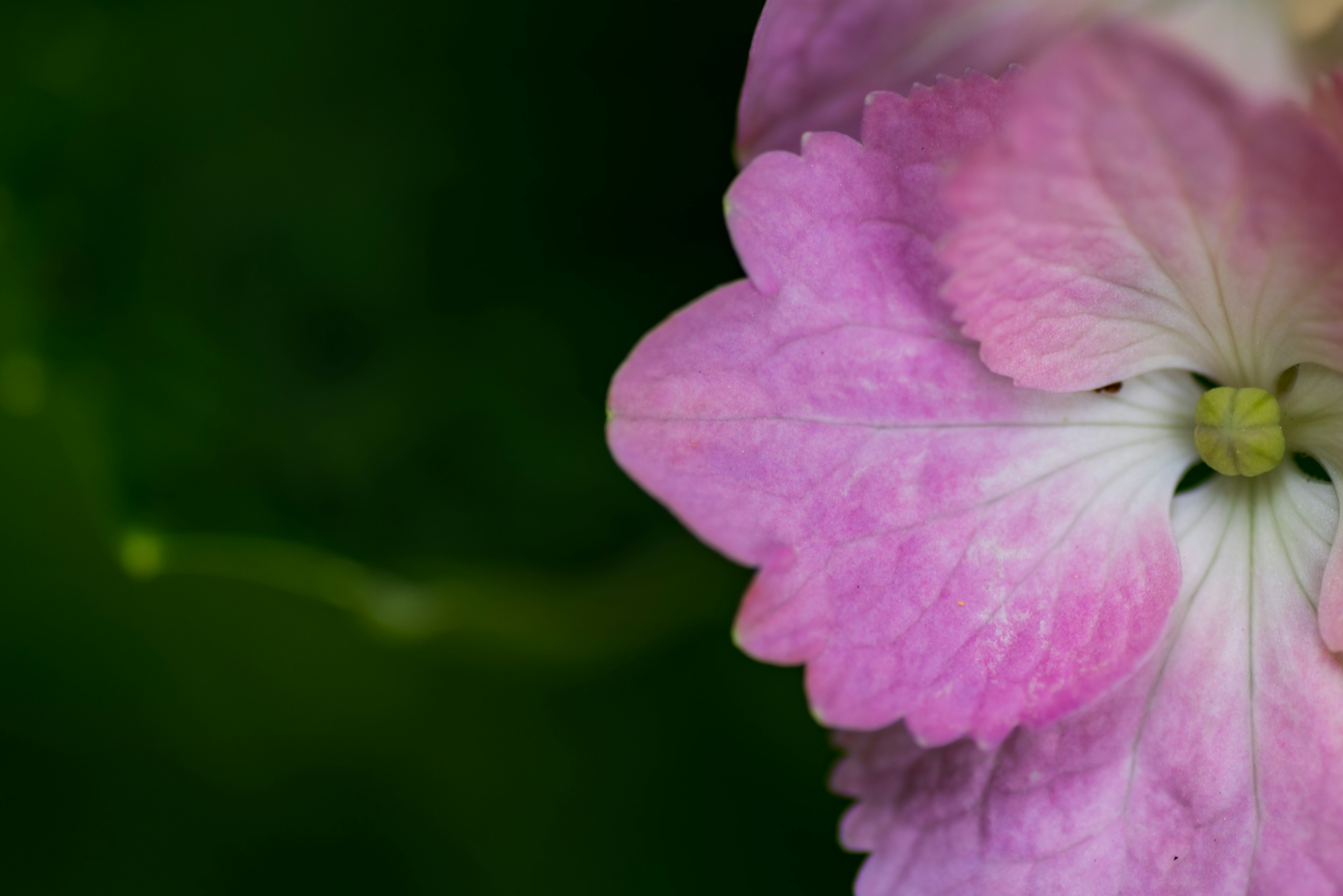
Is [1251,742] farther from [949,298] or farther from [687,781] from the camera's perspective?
[687,781]

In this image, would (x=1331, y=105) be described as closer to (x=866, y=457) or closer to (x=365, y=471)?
(x=866, y=457)

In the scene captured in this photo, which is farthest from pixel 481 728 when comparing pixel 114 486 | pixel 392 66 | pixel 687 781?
pixel 392 66

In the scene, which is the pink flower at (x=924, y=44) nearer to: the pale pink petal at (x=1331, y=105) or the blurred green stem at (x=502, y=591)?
the pale pink petal at (x=1331, y=105)

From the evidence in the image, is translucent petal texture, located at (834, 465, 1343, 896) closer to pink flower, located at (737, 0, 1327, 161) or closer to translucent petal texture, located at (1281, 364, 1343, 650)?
translucent petal texture, located at (1281, 364, 1343, 650)

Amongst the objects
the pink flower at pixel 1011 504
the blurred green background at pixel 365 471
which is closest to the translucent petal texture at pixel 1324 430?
the pink flower at pixel 1011 504

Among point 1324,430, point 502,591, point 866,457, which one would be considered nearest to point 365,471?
point 502,591
